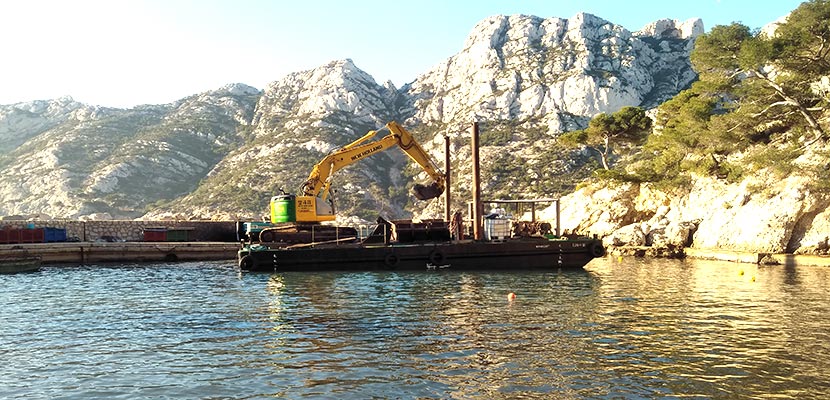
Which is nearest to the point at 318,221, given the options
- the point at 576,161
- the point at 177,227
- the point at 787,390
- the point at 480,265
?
the point at 480,265

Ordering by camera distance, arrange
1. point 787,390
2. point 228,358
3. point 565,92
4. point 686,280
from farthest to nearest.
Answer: point 565,92
point 686,280
point 228,358
point 787,390

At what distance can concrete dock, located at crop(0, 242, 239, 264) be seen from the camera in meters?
42.4

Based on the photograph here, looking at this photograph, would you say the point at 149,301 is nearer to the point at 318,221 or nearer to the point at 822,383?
the point at 318,221

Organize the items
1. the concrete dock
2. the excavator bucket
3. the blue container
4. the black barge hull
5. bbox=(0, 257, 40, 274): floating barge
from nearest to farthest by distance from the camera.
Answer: the black barge hull, bbox=(0, 257, 40, 274): floating barge, the excavator bucket, the concrete dock, the blue container

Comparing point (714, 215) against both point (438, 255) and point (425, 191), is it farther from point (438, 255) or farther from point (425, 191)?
point (438, 255)

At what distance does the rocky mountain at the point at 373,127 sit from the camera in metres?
126

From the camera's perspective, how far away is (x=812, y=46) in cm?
4347

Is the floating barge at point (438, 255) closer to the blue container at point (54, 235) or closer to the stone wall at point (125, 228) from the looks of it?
the stone wall at point (125, 228)

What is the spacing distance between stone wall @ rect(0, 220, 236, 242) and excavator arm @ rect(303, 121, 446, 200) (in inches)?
746

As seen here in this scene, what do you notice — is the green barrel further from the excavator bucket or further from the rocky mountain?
the rocky mountain

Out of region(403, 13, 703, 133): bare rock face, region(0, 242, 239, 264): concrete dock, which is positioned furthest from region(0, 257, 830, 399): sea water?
region(403, 13, 703, 133): bare rock face

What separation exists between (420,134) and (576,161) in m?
45.8

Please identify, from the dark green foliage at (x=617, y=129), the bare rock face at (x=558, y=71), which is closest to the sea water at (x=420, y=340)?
the dark green foliage at (x=617, y=129)

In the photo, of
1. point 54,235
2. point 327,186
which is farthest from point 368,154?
point 54,235
